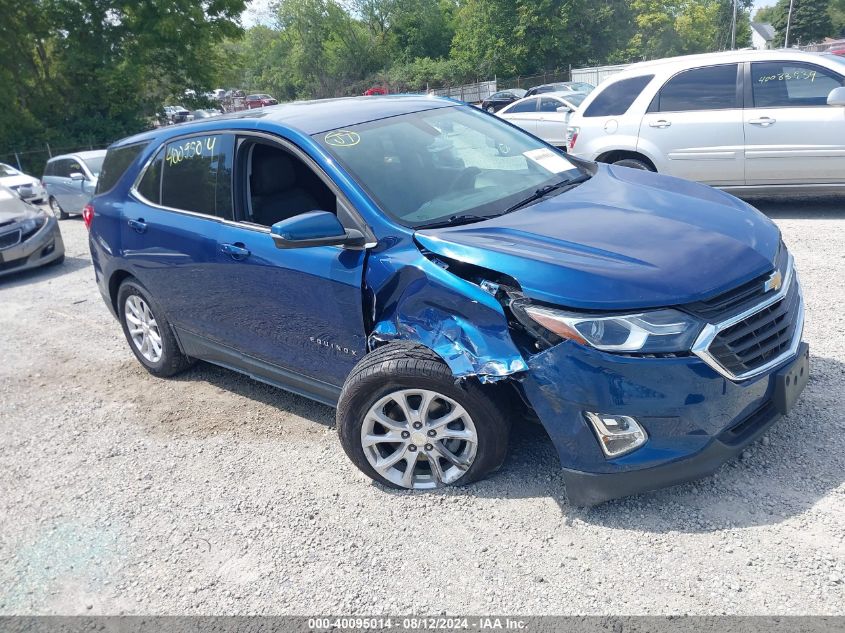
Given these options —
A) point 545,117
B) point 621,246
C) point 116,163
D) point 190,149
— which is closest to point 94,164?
point 545,117

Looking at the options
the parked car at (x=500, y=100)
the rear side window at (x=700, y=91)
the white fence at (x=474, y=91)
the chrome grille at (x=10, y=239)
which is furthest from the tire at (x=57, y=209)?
the white fence at (x=474, y=91)

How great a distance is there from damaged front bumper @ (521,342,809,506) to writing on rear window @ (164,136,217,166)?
2592 millimetres

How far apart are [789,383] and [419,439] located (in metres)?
1.65

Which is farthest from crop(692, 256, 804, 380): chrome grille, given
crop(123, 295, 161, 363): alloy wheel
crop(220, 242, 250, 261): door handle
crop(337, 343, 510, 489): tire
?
crop(123, 295, 161, 363): alloy wheel

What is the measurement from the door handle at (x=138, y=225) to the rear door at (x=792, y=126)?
6.14 metres

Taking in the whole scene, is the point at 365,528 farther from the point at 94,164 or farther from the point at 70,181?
the point at 70,181

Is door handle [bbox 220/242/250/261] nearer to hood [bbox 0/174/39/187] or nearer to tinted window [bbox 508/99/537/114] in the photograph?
tinted window [bbox 508/99/537/114]

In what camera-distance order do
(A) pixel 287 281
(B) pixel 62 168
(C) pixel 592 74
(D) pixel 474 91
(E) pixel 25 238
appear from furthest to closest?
(D) pixel 474 91, (C) pixel 592 74, (B) pixel 62 168, (E) pixel 25 238, (A) pixel 287 281

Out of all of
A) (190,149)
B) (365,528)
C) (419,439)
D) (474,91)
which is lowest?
(474,91)

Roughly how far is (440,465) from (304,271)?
4.01 feet

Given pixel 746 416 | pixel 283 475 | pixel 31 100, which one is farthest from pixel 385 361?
pixel 31 100

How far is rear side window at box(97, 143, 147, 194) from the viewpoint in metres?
5.28

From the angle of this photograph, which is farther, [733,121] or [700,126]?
[700,126]

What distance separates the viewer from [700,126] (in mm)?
7871
